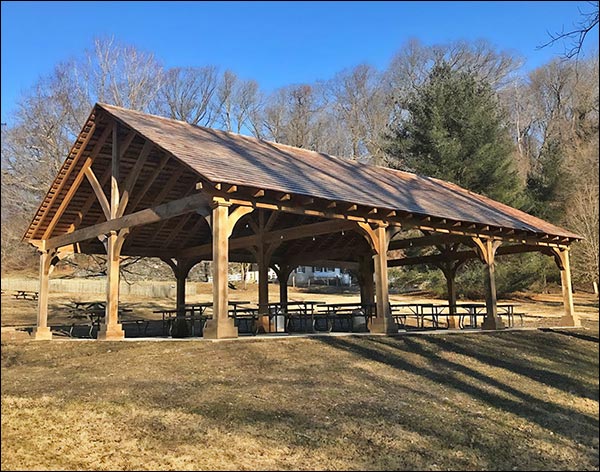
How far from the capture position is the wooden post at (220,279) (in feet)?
31.1

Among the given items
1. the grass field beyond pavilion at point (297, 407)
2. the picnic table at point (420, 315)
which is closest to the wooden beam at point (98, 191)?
the grass field beyond pavilion at point (297, 407)

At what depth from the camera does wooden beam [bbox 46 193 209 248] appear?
10156 mm

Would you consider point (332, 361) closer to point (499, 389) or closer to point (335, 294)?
point (499, 389)

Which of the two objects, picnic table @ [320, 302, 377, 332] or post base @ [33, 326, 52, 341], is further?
picnic table @ [320, 302, 377, 332]

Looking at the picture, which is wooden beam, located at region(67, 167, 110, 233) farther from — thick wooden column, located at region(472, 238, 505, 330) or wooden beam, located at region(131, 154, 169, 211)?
thick wooden column, located at region(472, 238, 505, 330)

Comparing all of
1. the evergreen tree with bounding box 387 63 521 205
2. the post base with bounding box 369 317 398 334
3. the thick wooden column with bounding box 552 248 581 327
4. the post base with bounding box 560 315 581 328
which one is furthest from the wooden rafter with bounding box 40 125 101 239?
the evergreen tree with bounding box 387 63 521 205

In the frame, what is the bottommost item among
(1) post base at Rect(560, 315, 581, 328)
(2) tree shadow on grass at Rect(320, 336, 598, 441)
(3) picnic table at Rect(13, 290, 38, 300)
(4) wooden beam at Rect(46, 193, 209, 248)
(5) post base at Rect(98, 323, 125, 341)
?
(2) tree shadow on grass at Rect(320, 336, 598, 441)

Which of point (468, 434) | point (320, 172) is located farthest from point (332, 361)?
point (320, 172)

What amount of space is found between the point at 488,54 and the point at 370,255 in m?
22.3

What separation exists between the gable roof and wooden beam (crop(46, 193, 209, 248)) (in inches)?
25.4

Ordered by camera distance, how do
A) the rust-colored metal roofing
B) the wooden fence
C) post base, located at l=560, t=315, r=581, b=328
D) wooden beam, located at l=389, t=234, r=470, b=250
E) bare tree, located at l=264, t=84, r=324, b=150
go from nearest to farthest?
the rust-colored metal roofing → wooden beam, located at l=389, t=234, r=470, b=250 → post base, located at l=560, t=315, r=581, b=328 → the wooden fence → bare tree, located at l=264, t=84, r=324, b=150

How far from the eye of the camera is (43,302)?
47.1ft

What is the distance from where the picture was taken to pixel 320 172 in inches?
516

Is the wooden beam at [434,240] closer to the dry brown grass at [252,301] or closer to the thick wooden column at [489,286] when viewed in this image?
the thick wooden column at [489,286]
